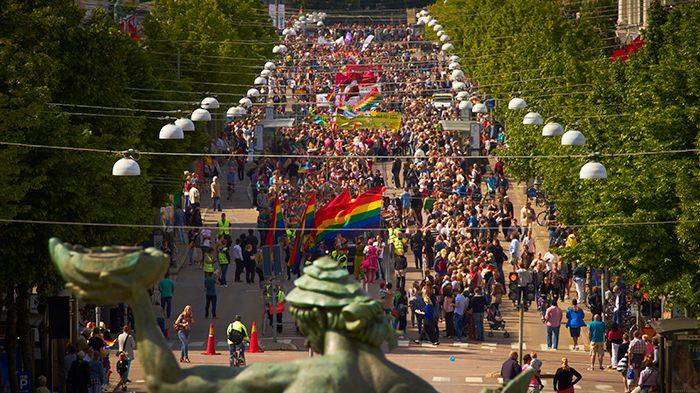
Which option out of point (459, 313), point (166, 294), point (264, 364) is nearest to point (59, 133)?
point (166, 294)

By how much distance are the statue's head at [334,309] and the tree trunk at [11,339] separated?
25877 mm

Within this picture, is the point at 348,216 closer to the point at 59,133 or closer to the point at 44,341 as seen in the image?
the point at 44,341

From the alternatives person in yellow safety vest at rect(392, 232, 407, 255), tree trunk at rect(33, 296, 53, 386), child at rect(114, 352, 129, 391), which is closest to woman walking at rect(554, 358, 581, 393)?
child at rect(114, 352, 129, 391)

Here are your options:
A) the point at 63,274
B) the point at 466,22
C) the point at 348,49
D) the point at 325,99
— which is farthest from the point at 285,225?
the point at 348,49

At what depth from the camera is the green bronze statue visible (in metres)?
7.56

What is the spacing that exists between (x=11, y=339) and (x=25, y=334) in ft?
2.10

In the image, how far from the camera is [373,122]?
74.9m

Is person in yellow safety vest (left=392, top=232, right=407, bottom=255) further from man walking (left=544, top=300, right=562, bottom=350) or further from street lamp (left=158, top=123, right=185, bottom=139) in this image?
street lamp (left=158, top=123, right=185, bottom=139)

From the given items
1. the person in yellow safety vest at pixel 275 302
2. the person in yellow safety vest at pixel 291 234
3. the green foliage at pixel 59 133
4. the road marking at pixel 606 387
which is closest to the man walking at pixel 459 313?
the person in yellow safety vest at pixel 275 302

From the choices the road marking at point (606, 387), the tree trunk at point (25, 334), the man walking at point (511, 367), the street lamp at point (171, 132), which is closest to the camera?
the man walking at point (511, 367)

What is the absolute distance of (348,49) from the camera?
15500cm

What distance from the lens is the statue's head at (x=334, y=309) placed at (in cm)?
762

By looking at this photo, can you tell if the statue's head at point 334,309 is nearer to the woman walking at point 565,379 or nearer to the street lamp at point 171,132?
the woman walking at point 565,379

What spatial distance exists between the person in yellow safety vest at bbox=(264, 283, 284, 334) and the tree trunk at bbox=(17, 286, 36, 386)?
27.6ft
